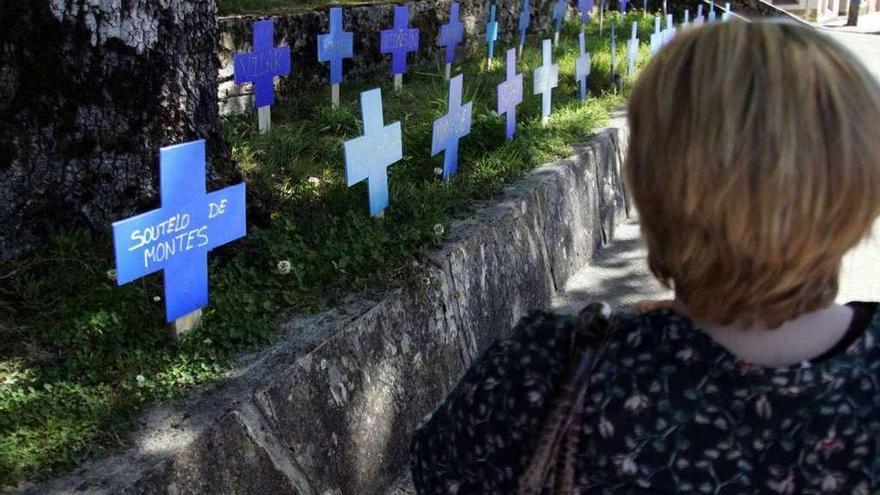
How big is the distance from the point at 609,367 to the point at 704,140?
0.29 meters

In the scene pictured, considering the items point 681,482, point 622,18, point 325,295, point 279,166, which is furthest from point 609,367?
point 622,18

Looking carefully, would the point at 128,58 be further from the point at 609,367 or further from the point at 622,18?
the point at 622,18

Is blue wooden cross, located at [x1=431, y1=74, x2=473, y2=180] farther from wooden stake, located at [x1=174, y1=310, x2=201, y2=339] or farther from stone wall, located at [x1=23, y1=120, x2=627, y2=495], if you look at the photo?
wooden stake, located at [x1=174, y1=310, x2=201, y2=339]

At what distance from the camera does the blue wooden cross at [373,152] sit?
2889 mm

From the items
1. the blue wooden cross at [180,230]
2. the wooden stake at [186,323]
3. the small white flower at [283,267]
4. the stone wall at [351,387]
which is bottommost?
the stone wall at [351,387]

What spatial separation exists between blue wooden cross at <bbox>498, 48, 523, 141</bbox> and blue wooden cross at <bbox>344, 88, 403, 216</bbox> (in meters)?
1.06

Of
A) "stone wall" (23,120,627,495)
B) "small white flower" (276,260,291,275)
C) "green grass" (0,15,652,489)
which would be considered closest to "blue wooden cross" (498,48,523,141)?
"green grass" (0,15,652,489)

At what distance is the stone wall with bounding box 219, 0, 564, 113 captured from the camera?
15.3 ft

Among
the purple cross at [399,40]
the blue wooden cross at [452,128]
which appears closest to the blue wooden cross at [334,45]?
the purple cross at [399,40]

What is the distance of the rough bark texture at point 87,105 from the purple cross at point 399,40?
2140mm

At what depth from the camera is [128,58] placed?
2.76 metres

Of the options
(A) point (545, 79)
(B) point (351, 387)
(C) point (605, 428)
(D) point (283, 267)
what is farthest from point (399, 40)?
(C) point (605, 428)

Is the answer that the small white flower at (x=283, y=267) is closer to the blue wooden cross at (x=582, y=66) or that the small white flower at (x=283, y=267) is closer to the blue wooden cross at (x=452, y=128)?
the blue wooden cross at (x=452, y=128)

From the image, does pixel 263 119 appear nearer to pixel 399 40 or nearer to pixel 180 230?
pixel 399 40
